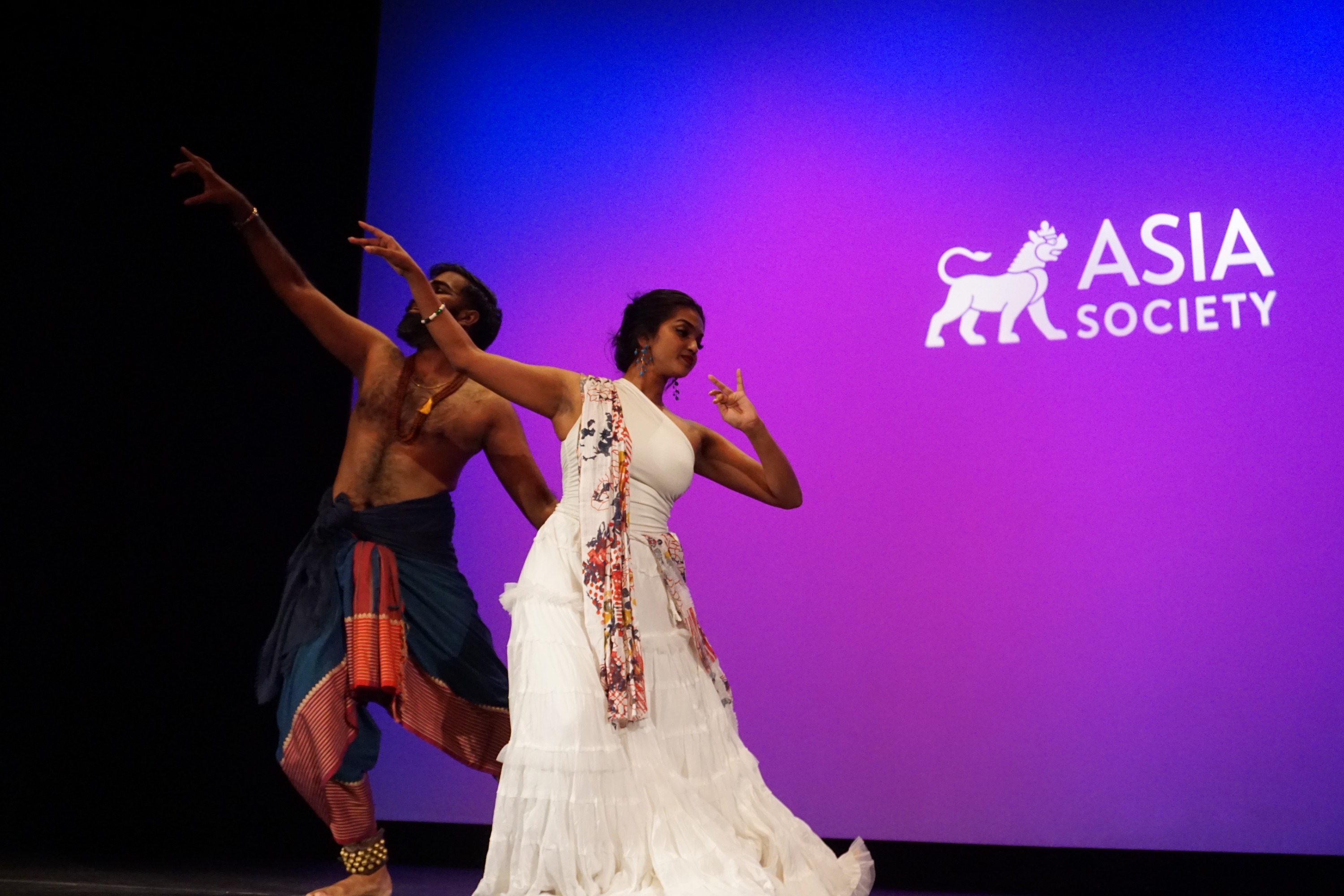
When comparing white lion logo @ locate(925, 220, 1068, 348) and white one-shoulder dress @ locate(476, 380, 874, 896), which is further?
white lion logo @ locate(925, 220, 1068, 348)

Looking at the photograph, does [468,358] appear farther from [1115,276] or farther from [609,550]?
[1115,276]

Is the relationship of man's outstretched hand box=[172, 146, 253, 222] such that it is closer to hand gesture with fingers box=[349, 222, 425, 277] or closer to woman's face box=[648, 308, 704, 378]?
hand gesture with fingers box=[349, 222, 425, 277]

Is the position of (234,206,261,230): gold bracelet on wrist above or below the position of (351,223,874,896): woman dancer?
above

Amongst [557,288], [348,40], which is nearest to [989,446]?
[557,288]

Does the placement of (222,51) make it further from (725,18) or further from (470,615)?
(470,615)

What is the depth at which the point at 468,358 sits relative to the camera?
257 centimetres

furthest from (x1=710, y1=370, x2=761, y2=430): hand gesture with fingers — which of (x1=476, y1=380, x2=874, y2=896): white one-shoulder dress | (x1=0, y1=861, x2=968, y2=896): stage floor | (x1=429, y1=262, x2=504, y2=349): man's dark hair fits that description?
(x1=0, y1=861, x2=968, y2=896): stage floor

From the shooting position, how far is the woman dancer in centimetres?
239

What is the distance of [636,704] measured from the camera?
2.49 m

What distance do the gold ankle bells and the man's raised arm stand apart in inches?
46.4

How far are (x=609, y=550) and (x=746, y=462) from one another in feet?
1.98

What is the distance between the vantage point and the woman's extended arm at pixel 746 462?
2.84 metres

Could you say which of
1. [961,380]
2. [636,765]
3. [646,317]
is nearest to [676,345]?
[646,317]

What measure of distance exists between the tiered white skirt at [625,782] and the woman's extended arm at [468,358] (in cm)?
29
